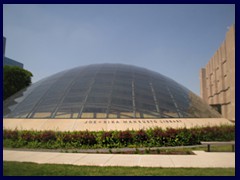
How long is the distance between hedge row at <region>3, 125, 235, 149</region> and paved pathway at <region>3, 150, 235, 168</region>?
171cm

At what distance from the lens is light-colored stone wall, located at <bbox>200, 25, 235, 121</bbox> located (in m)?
39.9

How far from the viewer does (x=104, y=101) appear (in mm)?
16844

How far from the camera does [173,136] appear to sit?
12383 mm

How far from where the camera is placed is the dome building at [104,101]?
15508 millimetres

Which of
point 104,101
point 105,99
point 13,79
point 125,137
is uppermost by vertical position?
point 13,79

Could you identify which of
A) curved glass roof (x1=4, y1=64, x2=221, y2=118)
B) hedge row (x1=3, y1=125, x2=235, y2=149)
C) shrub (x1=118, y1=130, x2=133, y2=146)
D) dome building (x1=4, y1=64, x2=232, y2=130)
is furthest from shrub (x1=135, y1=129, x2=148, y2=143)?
curved glass roof (x1=4, y1=64, x2=221, y2=118)

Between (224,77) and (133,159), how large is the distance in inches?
1792

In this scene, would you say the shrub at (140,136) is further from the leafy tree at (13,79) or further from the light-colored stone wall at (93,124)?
the leafy tree at (13,79)

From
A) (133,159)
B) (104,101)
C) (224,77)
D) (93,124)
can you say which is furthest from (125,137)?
(224,77)

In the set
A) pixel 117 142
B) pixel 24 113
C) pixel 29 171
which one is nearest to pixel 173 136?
pixel 117 142

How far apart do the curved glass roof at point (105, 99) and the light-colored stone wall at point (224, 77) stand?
77.6 ft

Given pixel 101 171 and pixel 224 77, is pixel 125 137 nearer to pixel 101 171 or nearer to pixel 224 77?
pixel 101 171

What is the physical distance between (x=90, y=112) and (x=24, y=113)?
5.56m

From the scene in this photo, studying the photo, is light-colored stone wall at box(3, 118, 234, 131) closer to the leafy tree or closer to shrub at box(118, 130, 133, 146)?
shrub at box(118, 130, 133, 146)
